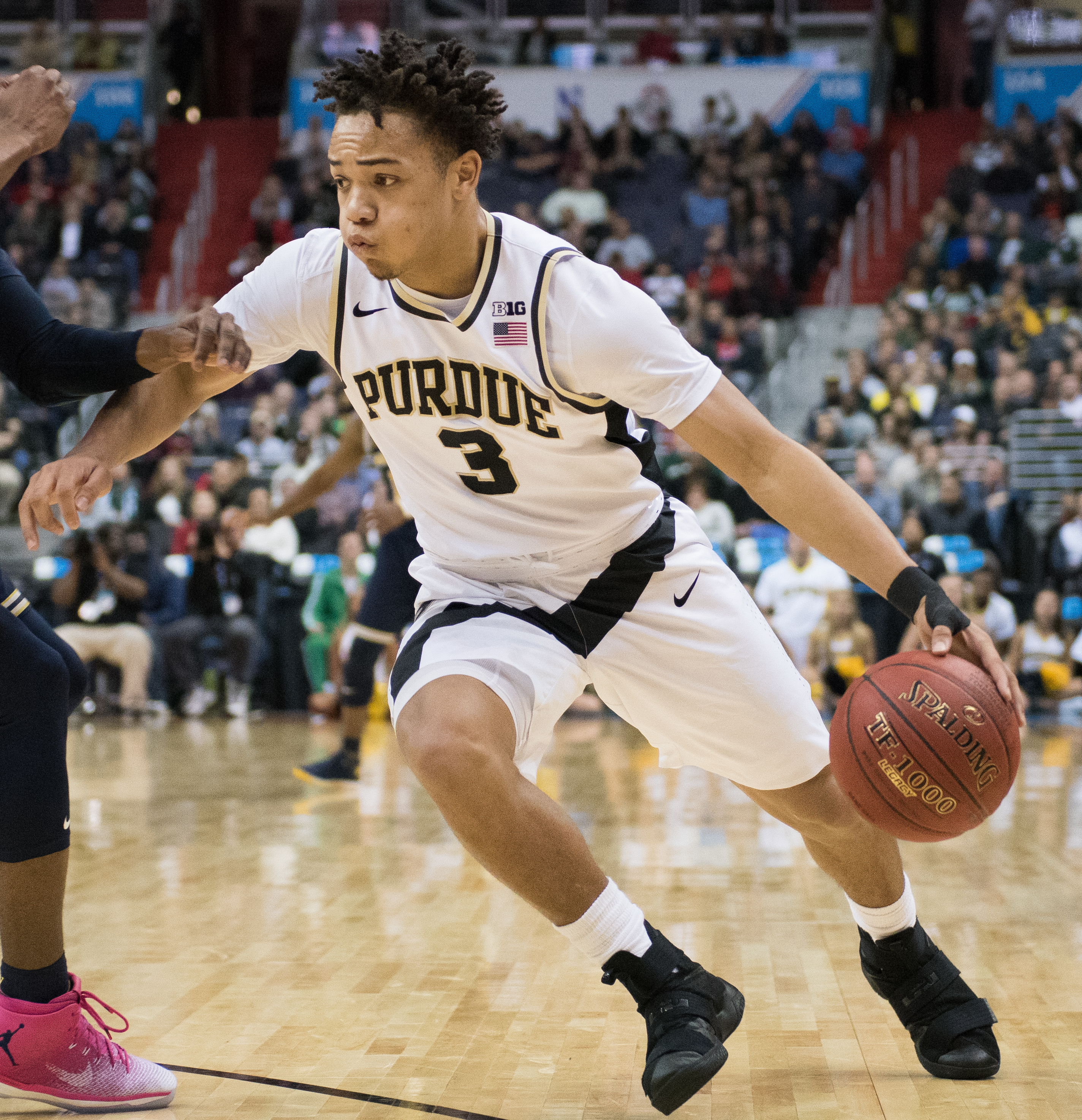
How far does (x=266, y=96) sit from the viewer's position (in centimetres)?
2130

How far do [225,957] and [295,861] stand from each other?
144 cm

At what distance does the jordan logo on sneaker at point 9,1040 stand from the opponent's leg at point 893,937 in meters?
1.61

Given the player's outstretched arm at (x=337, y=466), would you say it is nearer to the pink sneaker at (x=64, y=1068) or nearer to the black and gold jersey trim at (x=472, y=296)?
the black and gold jersey trim at (x=472, y=296)

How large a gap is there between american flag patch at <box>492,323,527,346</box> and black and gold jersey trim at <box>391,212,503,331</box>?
55mm

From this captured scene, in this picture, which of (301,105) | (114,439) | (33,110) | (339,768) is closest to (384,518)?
(339,768)

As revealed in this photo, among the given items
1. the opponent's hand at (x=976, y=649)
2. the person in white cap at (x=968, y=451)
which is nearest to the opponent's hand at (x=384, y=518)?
the opponent's hand at (x=976, y=649)

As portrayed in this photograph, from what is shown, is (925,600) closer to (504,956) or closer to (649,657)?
(649,657)

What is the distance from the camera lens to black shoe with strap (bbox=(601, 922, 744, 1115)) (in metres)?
2.65

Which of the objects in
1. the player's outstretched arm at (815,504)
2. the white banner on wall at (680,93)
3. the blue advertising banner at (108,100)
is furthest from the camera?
the blue advertising banner at (108,100)

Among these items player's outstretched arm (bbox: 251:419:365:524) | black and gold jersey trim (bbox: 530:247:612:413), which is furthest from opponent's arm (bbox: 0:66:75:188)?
player's outstretched arm (bbox: 251:419:365:524)

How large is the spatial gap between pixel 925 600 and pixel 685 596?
0.53 metres

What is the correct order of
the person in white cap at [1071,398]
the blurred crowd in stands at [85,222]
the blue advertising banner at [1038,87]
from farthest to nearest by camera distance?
1. the blue advertising banner at [1038,87]
2. the blurred crowd in stands at [85,222]
3. the person in white cap at [1071,398]

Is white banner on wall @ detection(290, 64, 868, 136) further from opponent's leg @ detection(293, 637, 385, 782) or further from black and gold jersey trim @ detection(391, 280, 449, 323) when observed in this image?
black and gold jersey trim @ detection(391, 280, 449, 323)

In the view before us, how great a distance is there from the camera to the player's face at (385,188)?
2848mm
